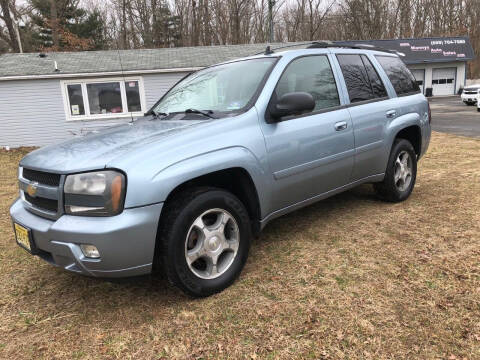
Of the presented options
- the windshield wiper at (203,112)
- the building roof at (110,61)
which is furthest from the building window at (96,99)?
the windshield wiper at (203,112)

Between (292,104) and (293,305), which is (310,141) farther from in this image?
(293,305)

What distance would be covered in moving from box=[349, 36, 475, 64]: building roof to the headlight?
3456 centimetres

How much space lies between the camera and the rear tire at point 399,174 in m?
4.27

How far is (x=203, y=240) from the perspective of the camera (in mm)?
2609

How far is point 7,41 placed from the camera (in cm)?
2925

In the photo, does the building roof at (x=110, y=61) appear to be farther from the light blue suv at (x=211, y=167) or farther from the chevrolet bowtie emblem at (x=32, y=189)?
the chevrolet bowtie emblem at (x=32, y=189)

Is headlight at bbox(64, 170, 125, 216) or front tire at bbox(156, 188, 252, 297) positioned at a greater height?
headlight at bbox(64, 170, 125, 216)

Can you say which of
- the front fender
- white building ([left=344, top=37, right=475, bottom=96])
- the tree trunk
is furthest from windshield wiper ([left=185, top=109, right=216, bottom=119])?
white building ([left=344, top=37, right=475, bottom=96])

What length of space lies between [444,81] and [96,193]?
128 ft

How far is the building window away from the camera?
13.9m

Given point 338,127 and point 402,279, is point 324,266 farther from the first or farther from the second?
point 338,127

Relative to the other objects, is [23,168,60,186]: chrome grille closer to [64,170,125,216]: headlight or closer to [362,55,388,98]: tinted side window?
[64,170,125,216]: headlight

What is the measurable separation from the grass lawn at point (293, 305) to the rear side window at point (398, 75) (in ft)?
5.37

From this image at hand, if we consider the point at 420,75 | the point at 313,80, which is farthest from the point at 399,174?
the point at 420,75
